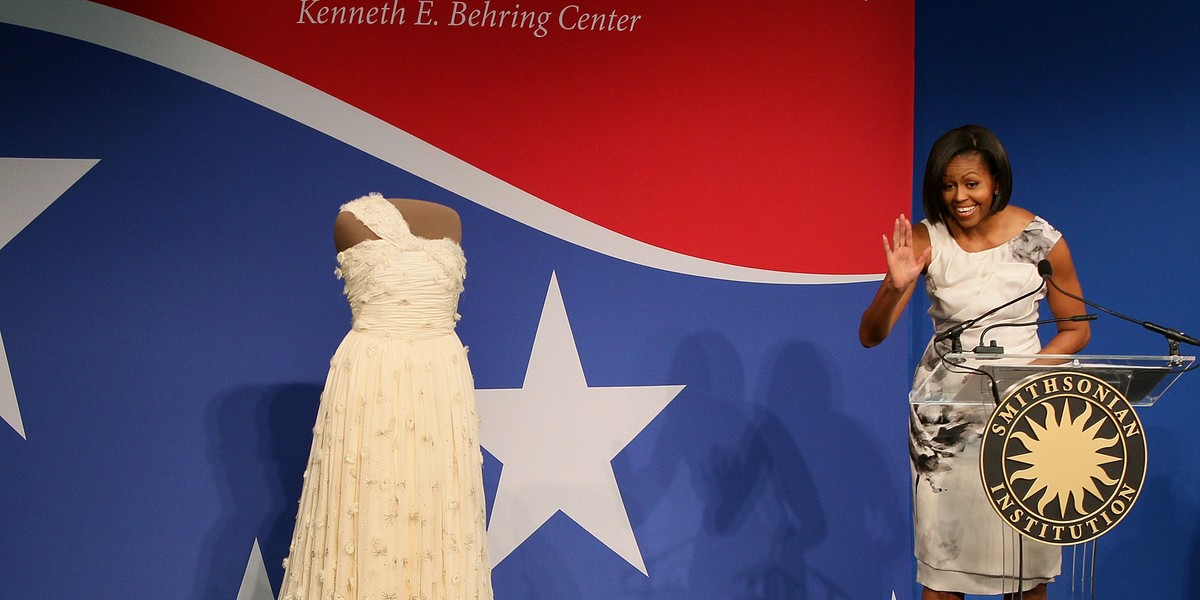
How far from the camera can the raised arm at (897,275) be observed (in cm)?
241

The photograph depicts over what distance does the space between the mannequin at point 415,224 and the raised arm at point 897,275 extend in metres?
1.07

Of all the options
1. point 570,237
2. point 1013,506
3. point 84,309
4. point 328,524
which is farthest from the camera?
point 570,237

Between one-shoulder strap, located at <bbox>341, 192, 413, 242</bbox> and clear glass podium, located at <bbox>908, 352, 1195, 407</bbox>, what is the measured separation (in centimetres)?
125

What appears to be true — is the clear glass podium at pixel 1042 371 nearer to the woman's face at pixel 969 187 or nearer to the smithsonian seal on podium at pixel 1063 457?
the smithsonian seal on podium at pixel 1063 457

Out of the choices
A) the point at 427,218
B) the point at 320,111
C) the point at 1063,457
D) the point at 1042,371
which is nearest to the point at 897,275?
the point at 1042,371

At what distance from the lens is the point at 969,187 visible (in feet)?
8.20

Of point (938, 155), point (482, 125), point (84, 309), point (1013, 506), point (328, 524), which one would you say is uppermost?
point (482, 125)

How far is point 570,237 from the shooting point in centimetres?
338

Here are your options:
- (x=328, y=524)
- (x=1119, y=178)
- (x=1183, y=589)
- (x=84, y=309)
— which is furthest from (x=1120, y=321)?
(x=84, y=309)

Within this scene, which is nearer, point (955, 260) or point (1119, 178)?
point (955, 260)

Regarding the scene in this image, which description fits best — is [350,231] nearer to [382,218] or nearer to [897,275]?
[382,218]

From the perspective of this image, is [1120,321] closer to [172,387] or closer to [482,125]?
[482,125]

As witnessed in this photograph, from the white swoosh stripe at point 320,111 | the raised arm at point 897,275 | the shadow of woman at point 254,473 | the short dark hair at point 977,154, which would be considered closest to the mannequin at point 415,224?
the white swoosh stripe at point 320,111

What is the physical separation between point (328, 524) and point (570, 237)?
1276 mm
